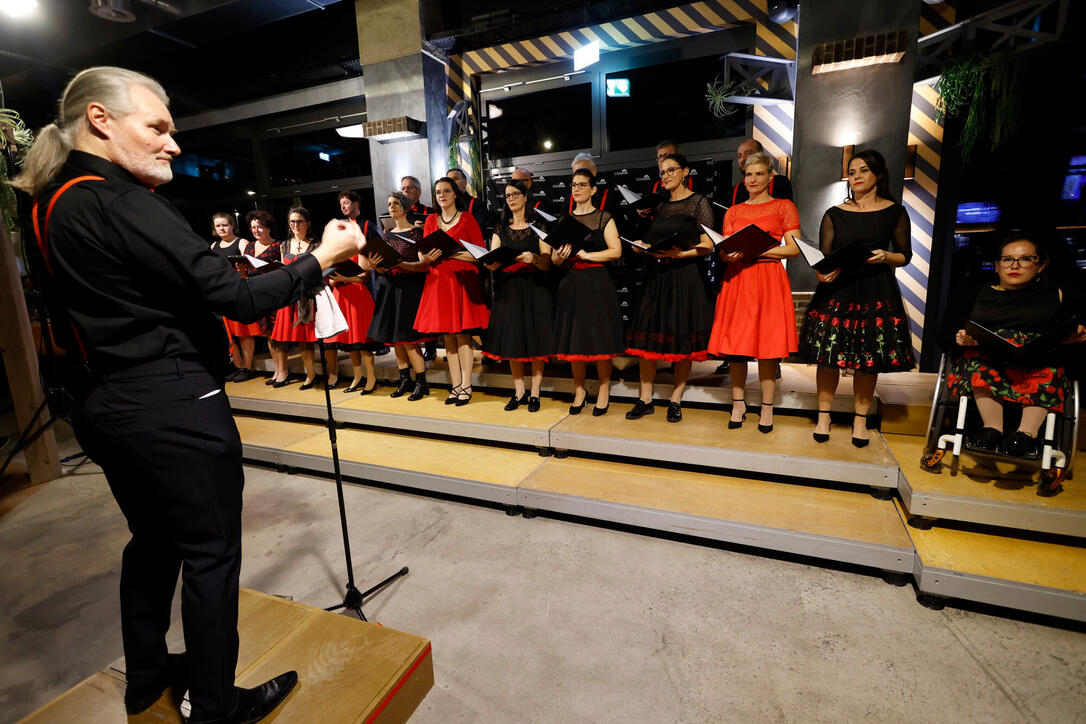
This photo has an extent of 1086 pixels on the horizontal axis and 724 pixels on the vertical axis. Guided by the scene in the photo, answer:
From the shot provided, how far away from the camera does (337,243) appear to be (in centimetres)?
119

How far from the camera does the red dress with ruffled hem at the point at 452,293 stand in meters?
3.69

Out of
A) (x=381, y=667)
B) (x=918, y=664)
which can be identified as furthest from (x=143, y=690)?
(x=918, y=664)

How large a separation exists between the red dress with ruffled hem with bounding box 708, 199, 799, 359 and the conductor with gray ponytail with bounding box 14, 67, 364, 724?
2258mm

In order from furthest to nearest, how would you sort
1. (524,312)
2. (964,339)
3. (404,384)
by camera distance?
(404,384), (524,312), (964,339)

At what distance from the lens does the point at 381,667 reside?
1503mm

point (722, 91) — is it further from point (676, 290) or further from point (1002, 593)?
point (1002, 593)

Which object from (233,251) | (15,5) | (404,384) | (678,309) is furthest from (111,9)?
(678,309)

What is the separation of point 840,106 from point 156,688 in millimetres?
5309

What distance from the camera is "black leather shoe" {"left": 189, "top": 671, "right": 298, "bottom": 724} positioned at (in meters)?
1.26

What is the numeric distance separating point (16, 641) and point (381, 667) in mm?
1696

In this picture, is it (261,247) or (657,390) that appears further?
(261,247)

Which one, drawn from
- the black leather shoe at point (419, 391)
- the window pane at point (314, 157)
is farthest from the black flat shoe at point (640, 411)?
the window pane at point (314, 157)

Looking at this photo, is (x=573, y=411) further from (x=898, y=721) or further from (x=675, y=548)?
(x=898, y=721)

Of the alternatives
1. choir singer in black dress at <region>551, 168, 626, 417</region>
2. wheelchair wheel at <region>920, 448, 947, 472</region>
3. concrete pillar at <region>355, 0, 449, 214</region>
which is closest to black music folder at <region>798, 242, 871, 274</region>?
wheelchair wheel at <region>920, 448, 947, 472</region>
